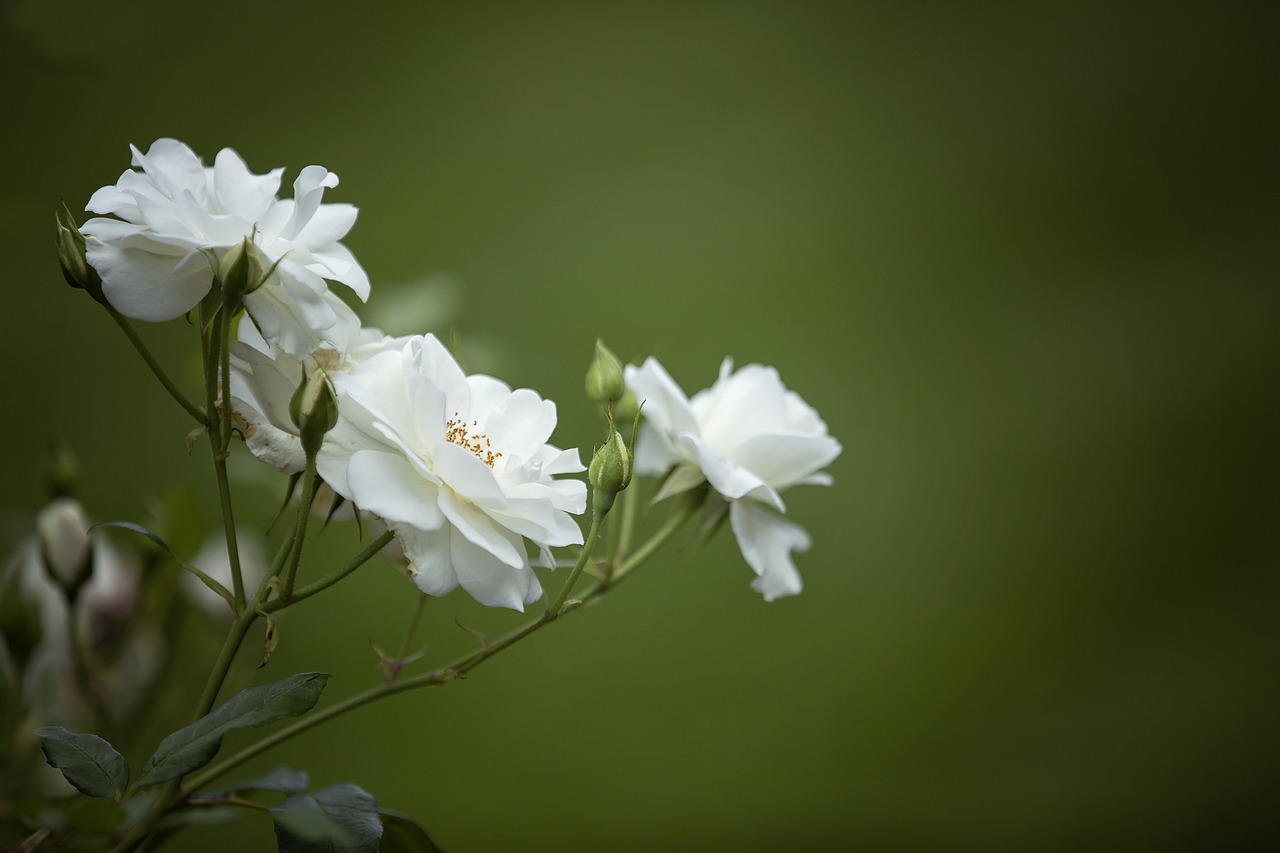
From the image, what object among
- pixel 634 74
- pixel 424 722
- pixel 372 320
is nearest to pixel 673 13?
pixel 634 74

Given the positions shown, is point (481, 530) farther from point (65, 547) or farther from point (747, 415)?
point (65, 547)

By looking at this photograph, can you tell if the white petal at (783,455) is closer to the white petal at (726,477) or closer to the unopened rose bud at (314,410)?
the white petal at (726,477)

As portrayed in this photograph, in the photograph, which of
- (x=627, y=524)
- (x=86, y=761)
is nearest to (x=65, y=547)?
(x=86, y=761)

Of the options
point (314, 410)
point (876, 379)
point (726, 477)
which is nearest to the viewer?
point (314, 410)

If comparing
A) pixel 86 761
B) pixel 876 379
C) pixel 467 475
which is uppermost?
pixel 876 379

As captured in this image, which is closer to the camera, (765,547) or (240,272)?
(240,272)

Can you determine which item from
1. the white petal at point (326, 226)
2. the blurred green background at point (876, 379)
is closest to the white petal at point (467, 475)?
the white petal at point (326, 226)
